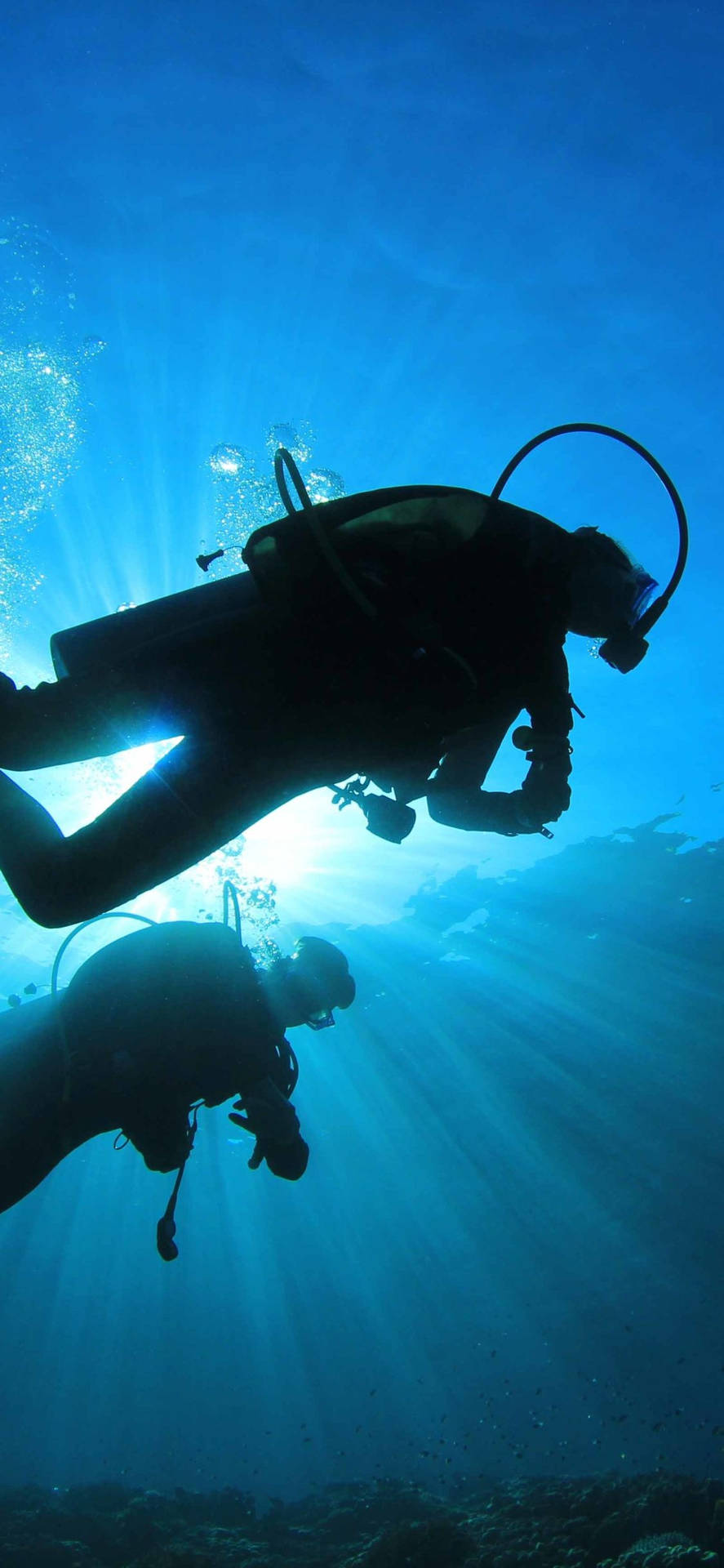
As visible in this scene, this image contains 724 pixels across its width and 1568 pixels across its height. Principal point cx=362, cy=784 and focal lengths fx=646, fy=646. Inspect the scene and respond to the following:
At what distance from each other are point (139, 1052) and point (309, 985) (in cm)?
148

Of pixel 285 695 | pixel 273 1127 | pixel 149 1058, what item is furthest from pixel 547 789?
pixel 273 1127

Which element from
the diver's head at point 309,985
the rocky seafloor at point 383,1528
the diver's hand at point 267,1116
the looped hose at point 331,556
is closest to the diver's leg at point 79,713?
the looped hose at point 331,556

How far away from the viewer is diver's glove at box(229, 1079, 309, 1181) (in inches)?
167

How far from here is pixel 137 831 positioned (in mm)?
1720

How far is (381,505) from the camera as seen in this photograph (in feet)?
6.93

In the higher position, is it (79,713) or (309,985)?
(309,985)

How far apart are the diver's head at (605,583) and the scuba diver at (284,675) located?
0.09 metres

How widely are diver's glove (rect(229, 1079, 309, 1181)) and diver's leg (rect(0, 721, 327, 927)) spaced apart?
2937 mm

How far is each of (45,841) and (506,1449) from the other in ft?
172

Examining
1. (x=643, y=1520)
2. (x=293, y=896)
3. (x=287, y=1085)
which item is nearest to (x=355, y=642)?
(x=287, y=1085)

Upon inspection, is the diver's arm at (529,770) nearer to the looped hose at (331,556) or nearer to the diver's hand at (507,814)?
the diver's hand at (507,814)

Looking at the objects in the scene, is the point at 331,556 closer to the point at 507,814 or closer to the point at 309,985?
the point at 507,814

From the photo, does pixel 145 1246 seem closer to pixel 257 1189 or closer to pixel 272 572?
pixel 257 1189

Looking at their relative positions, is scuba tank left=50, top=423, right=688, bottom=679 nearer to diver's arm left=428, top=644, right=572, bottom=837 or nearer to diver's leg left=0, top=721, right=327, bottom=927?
diver's leg left=0, top=721, right=327, bottom=927
